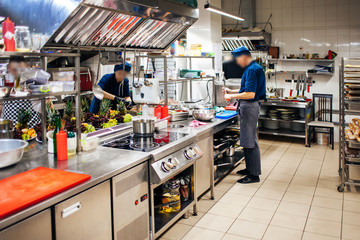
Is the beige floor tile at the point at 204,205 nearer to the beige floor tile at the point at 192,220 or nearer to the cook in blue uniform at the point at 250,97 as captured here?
the beige floor tile at the point at 192,220

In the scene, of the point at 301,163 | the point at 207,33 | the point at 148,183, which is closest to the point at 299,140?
the point at 301,163

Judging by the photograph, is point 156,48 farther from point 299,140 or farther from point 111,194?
point 299,140

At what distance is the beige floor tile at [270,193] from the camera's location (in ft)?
14.5

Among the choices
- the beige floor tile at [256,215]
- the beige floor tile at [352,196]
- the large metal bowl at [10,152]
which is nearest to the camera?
the large metal bowl at [10,152]

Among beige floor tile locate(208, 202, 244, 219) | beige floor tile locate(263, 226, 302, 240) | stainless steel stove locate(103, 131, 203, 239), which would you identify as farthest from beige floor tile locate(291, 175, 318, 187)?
stainless steel stove locate(103, 131, 203, 239)

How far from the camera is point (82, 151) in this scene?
120 inches

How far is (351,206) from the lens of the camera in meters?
4.10

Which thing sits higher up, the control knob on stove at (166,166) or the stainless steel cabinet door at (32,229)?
the control knob on stove at (166,166)

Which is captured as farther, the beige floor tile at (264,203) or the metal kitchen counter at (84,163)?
the beige floor tile at (264,203)

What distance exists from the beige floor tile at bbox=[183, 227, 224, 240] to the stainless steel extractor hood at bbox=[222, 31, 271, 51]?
492cm

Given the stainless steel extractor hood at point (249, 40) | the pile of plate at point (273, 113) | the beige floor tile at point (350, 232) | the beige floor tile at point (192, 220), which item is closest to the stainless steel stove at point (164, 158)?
the beige floor tile at point (192, 220)

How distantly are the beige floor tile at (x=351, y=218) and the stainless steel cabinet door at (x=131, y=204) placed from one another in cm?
211

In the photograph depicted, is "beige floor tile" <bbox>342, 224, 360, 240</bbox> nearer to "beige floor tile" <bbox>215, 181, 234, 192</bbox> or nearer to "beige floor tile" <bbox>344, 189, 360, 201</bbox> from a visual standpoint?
"beige floor tile" <bbox>344, 189, 360, 201</bbox>

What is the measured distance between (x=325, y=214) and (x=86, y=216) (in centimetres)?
270
